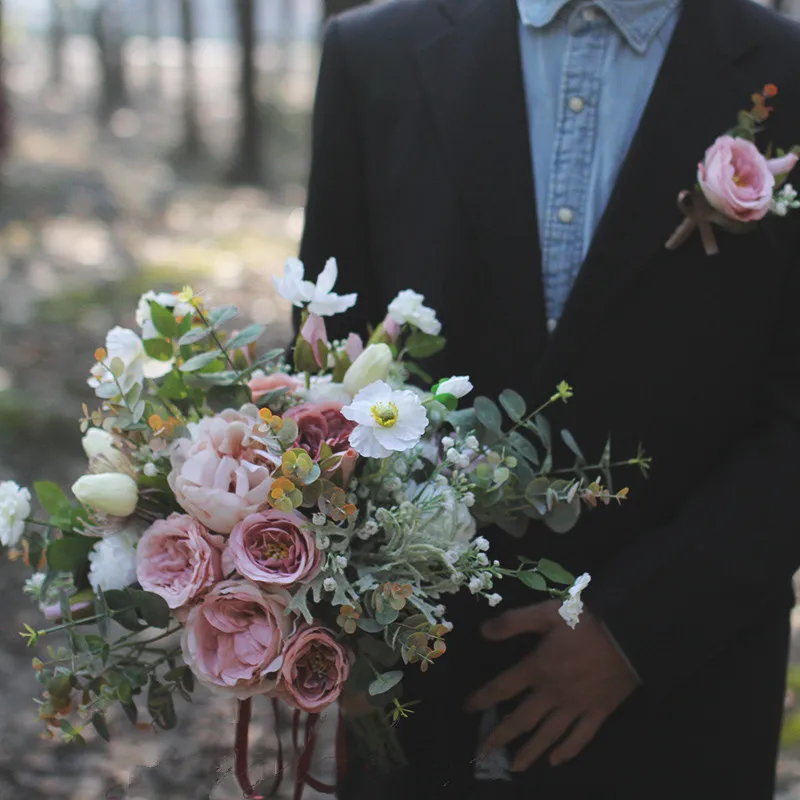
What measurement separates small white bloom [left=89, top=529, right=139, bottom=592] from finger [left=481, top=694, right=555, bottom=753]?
71cm

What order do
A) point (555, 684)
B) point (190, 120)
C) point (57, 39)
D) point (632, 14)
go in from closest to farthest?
point (555, 684) < point (632, 14) < point (190, 120) < point (57, 39)

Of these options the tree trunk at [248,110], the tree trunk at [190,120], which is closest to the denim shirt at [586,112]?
the tree trunk at [248,110]

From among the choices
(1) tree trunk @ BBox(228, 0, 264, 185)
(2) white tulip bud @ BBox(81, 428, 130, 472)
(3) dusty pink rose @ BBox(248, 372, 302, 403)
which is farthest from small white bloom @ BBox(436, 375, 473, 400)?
(1) tree trunk @ BBox(228, 0, 264, 185)

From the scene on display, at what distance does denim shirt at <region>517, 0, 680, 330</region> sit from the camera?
1.86m

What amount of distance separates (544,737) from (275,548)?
718 mm

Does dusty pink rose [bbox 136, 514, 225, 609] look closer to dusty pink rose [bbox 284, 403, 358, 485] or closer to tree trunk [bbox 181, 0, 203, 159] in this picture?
dusty pink rose [bbox 284, 403, 358, 485]

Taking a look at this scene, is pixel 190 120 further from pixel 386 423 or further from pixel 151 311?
pixel 386 423

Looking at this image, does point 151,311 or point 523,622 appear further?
point 523,622

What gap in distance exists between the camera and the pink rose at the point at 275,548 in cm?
129

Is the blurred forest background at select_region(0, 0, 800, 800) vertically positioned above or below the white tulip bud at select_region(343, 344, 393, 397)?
below

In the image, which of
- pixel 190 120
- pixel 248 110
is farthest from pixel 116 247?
pixel 190 120

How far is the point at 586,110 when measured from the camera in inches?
73.2

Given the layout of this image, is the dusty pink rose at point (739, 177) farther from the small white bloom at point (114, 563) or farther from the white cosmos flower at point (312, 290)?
the small white bloom at point (114, 563)

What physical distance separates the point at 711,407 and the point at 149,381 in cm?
97
